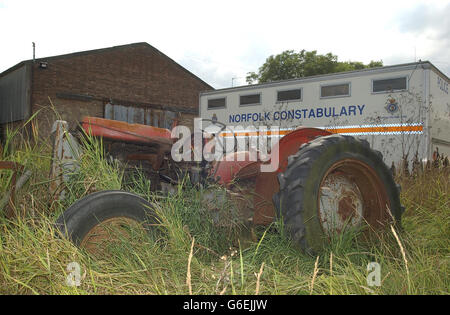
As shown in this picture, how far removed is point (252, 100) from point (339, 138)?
8.08 m

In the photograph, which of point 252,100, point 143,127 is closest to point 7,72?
point 252,100

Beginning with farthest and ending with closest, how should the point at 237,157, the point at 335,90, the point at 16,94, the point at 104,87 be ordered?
the point at 104,87 < the point at 16,94 < the point at 335,90 < the point at 237,157

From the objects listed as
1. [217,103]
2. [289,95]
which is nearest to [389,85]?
[289,95]

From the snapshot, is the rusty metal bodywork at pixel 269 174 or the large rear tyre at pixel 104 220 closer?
the large rear tyre at pixel 104 220

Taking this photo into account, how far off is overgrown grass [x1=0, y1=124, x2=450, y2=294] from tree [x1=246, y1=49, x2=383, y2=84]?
30.5 m

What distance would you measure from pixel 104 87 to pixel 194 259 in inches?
629

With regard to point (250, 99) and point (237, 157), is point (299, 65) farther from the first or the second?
point (237, 157)

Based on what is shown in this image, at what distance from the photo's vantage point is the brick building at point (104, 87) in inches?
582

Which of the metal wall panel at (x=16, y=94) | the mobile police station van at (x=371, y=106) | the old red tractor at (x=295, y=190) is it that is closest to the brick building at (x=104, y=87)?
the metal wall panel at (x=16, y=94)

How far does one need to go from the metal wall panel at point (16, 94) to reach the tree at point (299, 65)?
21340 millimetres

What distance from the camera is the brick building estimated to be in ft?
48.5

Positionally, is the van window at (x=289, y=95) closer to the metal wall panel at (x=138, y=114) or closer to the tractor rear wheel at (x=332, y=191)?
the tractor rear wheel at (x=332, y=191)

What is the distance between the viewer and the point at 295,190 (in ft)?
7.28

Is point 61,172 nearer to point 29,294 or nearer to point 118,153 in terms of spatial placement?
point 118,153
